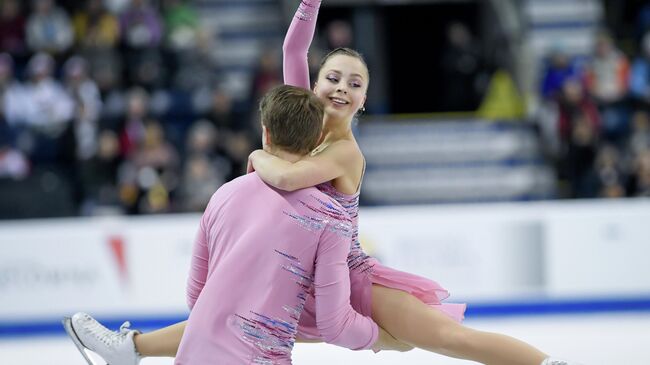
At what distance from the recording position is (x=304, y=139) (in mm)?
2998

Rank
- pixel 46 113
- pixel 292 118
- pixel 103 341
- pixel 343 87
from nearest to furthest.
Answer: pixel 292 118 < pixel 343 87 < pixel 103 341 < pixel 46 113

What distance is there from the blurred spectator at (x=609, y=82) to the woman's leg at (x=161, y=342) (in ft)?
19.6

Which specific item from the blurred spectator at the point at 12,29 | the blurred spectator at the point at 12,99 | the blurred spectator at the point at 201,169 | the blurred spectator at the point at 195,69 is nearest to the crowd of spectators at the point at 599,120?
the blurred spectator at the point at 201,169

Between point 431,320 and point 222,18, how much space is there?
7624 millimetres

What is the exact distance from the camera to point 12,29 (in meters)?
8.93

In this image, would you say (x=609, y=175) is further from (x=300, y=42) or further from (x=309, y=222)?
(x=309, y=222)

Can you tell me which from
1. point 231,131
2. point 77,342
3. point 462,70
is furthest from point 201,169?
point 77,342

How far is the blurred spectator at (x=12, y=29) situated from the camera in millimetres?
8844

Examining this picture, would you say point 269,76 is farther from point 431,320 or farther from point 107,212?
point 431,320

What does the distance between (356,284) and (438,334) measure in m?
0.33

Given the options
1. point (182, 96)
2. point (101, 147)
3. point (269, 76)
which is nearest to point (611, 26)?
point (269, 76)

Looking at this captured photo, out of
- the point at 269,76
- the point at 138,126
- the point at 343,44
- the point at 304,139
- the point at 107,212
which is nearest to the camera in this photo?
the point at 304,139

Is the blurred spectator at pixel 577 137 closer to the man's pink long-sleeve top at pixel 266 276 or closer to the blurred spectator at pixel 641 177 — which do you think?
the blurred spectator at pixel 641 177

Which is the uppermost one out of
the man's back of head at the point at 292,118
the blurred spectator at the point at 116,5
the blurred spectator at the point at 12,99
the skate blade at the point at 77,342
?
the blurred spectator at the point at 116,5
